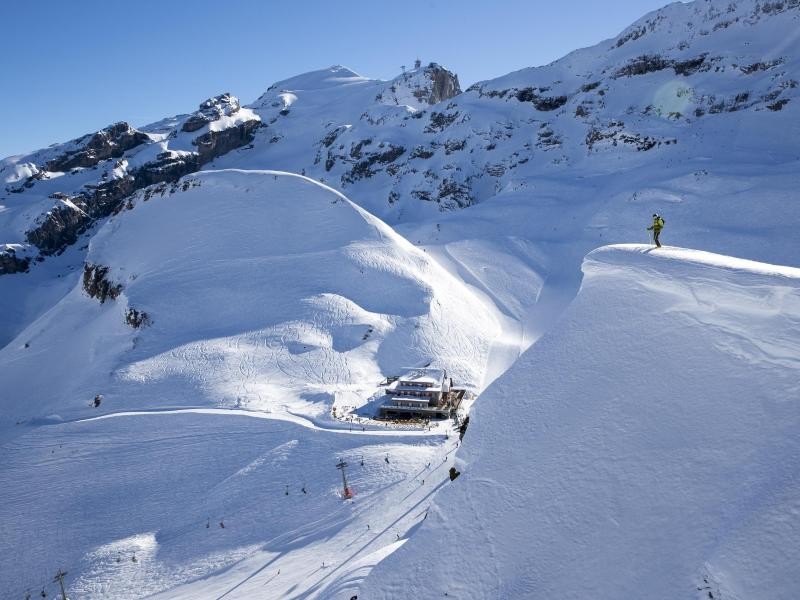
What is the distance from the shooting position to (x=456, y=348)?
3891 cm

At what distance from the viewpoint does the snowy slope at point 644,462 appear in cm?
664

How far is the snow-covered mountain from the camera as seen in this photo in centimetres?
791

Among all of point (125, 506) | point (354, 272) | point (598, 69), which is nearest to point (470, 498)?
point (125, 506)

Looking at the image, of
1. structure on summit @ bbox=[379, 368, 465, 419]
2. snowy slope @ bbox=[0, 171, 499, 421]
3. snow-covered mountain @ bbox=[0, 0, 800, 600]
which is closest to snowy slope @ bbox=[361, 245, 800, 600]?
snow-covered mountain @ bbox=[0, 0, 800, 600]

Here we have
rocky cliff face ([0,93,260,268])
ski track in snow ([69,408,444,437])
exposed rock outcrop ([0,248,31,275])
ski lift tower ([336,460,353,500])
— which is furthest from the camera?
rocky cliff face ([0,93,260,268])

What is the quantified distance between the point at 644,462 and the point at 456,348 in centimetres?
3087

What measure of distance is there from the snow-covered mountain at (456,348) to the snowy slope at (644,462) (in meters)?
0.04

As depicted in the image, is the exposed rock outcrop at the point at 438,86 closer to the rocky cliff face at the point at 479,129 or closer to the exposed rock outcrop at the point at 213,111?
the rocky cliff face at the point at 479,129

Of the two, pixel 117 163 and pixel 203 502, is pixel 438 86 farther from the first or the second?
pixel 203 502

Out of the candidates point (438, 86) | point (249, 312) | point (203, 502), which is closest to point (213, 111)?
point (438, 86)

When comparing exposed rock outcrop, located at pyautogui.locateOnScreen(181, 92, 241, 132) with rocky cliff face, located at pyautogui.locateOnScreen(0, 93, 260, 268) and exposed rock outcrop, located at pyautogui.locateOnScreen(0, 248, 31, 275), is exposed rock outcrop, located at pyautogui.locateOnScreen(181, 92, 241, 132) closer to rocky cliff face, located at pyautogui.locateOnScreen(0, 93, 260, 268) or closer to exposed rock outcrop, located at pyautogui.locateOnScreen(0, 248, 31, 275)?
rocky cliff face, located at pyautogui.locateOnScreen(0, 93, 260, 268)

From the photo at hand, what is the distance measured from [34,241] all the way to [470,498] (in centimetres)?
10967

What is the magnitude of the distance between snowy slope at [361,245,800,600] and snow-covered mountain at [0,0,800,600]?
44 mm

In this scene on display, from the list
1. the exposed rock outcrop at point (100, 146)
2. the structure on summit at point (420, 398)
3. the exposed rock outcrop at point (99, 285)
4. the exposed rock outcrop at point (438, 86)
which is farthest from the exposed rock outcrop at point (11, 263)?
the exposed rock outcrop at point (438, 86)
